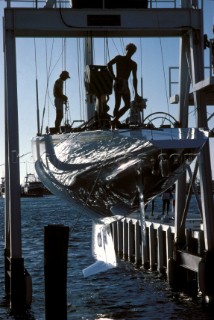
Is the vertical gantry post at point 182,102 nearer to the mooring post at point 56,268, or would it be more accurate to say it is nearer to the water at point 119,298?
the water at point 119,298

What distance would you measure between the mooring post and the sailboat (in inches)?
79.3

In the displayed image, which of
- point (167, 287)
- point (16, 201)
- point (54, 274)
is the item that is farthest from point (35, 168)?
point (167, 287)

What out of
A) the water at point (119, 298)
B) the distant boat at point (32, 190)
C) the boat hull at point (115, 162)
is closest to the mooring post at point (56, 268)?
the water at point (119, 298)

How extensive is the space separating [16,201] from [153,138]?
14.7 ft

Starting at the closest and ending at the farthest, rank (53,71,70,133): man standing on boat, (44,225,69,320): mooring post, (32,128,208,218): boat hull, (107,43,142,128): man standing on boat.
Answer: (44,225,69,320): mooring post, (32,128,208,218): boat hull, (107,43,142,128): man standing on boat, (53,71,70,133): man standing on boat

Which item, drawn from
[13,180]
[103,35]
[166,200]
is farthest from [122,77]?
[166,200]

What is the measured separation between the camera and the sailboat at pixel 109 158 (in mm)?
14711

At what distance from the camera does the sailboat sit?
1471cm

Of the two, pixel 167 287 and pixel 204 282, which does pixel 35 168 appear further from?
pixel 167 287

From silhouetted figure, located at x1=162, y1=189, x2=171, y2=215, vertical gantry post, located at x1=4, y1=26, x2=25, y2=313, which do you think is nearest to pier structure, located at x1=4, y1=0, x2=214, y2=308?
vertical gantry post, located at x1=4, y1=26, x2=25, y2=313

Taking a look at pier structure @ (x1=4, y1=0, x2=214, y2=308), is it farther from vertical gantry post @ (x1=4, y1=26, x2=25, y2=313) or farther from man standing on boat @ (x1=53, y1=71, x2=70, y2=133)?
man standing on boat @ (x1=53, y1=71, x2=70, y2=133)

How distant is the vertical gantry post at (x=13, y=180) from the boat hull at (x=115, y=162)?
660 mm

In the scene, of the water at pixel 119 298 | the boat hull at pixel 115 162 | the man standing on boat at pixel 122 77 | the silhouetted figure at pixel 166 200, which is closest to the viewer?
the boat hull at pixel 115 162

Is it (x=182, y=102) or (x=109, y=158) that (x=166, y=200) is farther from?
(x=109, y=158)
